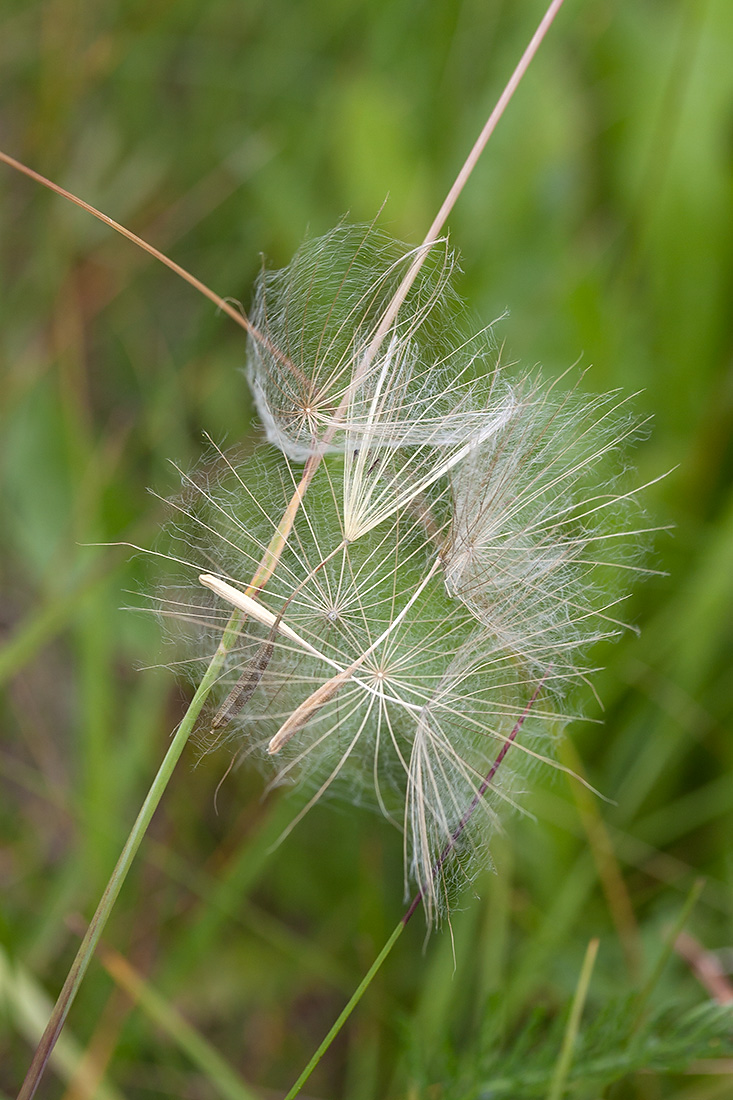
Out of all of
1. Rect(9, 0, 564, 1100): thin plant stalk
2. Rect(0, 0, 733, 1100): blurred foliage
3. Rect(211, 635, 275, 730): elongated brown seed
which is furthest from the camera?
Rect(0, 0, 733, 1100): blurred foliage

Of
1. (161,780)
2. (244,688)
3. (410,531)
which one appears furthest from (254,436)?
(161,780)

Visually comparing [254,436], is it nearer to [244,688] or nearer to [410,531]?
[410,531]

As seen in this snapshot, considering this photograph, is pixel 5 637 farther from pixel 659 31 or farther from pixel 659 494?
pixel 659 31

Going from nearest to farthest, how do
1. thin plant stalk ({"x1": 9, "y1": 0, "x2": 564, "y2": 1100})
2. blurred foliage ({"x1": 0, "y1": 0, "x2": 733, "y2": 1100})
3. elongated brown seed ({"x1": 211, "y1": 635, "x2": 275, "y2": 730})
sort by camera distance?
thin plant stalk ({"x1": 9, "y1": 0, "x2": 564, "y2": 1100}) → elongated brown seed ({"x1": 211, "y1": 635, "x2": 275, "y2": 730}) → blurred foliage ({"x1": 0, "y1": 0, "x2": 733, "y2": 1100})

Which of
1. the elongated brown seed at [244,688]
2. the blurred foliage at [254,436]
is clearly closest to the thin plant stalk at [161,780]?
the elongated brown seed at [244,688]

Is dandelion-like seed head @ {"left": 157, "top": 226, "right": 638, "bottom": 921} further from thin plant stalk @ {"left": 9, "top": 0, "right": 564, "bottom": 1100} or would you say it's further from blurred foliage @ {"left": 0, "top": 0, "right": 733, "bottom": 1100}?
blurred foliage @ {"left": 0, "top": 0, "right": 733, "bottom": 1100}

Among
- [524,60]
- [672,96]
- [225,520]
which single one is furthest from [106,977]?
[672,96]

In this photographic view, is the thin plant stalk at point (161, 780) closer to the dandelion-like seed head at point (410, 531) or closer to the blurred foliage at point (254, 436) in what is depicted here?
the dandelion-like seed head at point (410, 531)

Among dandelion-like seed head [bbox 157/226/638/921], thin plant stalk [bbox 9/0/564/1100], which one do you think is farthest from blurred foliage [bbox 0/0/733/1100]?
thin plant stalk [bbox 9/0/564/1100]

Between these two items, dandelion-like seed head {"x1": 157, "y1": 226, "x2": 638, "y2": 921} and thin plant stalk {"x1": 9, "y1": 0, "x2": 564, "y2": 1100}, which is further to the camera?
dandelion-like seed head {"x1": 157, "y1": 226, "x2": 638, "y2": 921}

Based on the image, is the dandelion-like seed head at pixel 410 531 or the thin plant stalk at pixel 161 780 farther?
the dandelion-like seed head at pixel 410 531
